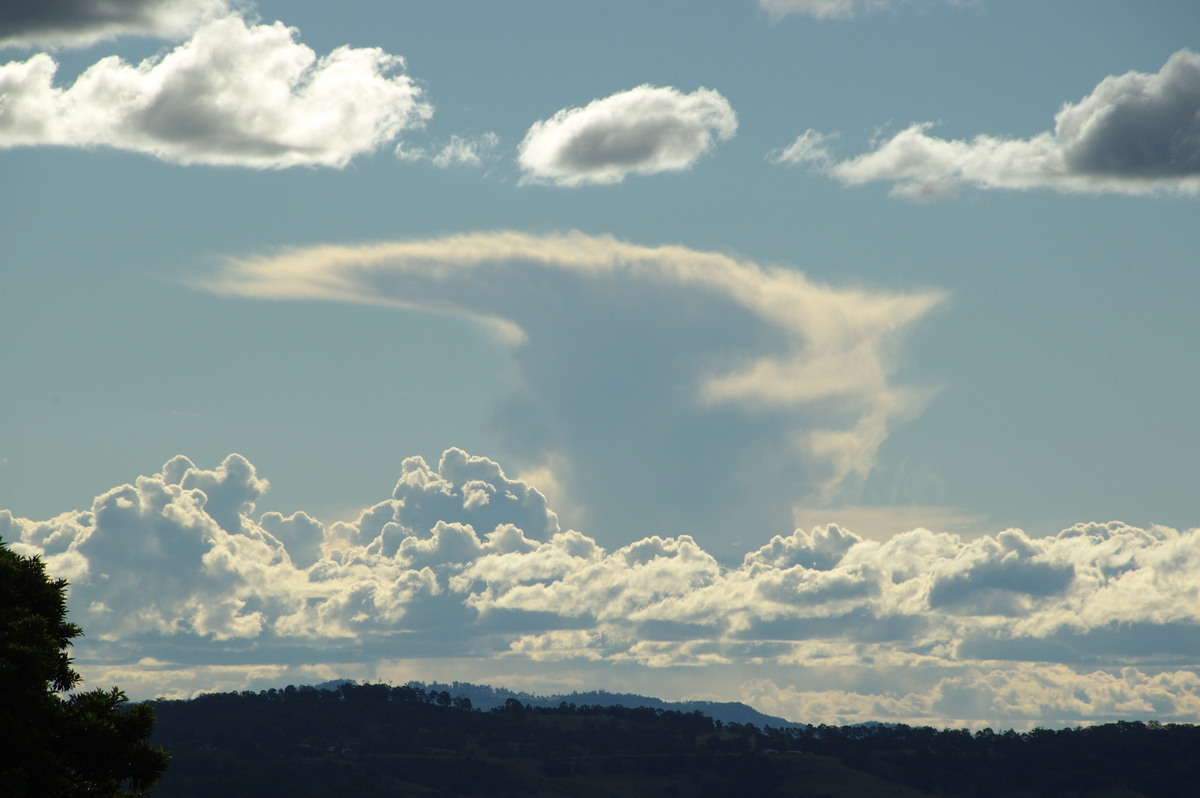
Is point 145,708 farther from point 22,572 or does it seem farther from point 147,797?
A: point 22,572

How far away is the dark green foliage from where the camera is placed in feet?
212

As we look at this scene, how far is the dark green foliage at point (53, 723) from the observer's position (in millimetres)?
64688

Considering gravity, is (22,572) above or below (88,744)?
above

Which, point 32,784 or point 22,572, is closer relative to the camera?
point 32,784

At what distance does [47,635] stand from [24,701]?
17.1ft

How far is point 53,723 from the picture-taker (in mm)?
67250

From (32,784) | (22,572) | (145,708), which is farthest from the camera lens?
(22,572)

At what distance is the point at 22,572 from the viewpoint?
73750 mm

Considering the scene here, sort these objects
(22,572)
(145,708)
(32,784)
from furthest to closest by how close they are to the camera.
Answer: (22,572), (145,708), (32,784)

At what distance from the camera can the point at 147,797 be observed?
71.1 m

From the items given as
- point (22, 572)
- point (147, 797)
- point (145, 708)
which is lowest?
point (147, 797)

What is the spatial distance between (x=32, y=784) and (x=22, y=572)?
14569 mm

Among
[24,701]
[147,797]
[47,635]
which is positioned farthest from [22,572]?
[147,797]

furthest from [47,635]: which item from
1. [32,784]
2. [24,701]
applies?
[32,784]
